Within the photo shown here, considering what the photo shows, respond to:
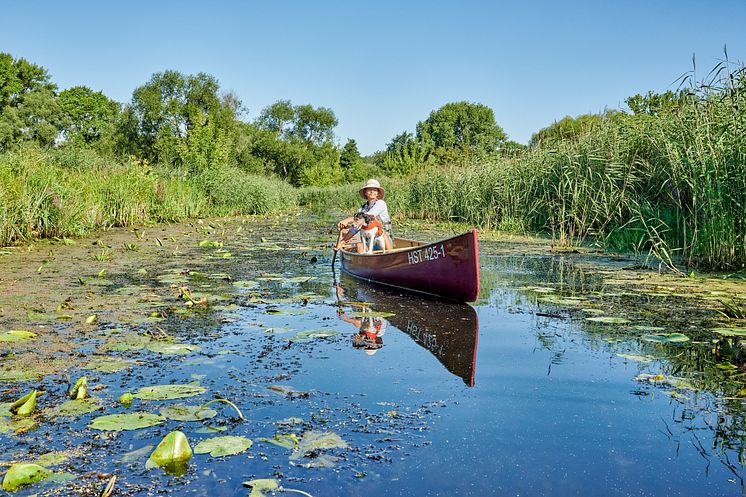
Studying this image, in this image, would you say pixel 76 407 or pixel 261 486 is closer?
pixel 261 486

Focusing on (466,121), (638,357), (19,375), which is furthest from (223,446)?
(466,121)

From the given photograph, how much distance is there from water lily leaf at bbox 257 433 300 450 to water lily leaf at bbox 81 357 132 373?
63.7 inches

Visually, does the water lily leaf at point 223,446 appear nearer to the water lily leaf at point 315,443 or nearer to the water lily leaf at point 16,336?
the water lily leaf at point 315,443

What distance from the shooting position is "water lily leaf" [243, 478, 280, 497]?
99.6 inches

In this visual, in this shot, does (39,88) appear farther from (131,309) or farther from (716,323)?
(716,323)

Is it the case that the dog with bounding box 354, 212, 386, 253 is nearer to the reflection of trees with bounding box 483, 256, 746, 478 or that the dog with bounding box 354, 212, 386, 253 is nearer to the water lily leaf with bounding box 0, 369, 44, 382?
the reflection of trees with bounding box 483, 256, 746, 478

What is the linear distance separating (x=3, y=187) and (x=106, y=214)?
4437mm

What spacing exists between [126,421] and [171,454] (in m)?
0.57

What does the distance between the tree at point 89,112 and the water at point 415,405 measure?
5758 cm

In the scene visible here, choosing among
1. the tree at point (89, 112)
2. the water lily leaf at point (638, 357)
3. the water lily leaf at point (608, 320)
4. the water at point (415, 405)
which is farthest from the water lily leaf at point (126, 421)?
the tree at point (89, 112)

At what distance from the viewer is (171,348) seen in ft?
15.4

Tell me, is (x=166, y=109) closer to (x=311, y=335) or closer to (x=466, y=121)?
(x=466, y=121)

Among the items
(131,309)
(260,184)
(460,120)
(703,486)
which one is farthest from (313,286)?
(460,120)

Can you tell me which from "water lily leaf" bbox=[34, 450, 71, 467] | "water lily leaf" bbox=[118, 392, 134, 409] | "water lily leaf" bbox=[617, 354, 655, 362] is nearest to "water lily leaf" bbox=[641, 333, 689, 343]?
"water lily leaf" bbox=[617, 354, 655, 362]
